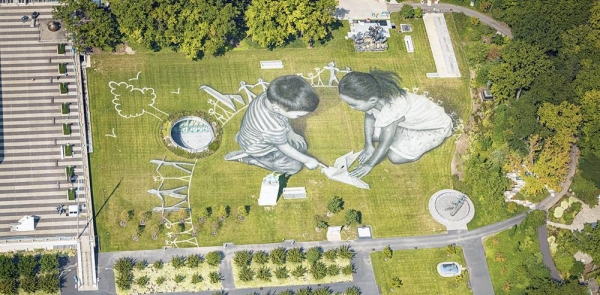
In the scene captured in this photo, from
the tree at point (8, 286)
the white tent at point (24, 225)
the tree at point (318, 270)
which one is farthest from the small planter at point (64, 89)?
the tree at point (318, 270)

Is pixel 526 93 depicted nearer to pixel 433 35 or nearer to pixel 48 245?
pixel 433 35

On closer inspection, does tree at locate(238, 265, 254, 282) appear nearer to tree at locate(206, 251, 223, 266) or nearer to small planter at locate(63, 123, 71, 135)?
tree at locate(206, 251, 223, 266)

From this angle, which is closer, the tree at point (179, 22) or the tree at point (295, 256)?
the tree at point (295, 256)

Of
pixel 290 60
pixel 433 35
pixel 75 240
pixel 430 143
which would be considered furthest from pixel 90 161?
pixel 433 35

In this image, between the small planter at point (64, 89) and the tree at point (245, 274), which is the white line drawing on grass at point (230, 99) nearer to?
the small planter at point (64, 89)

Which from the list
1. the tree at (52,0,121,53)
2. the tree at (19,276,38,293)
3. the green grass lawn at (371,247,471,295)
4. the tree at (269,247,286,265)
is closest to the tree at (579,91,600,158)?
the green grass lawn at (371,247,471,295)

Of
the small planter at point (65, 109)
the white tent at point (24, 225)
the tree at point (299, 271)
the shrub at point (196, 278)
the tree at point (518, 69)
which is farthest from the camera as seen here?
the tree at point (518, 69)
